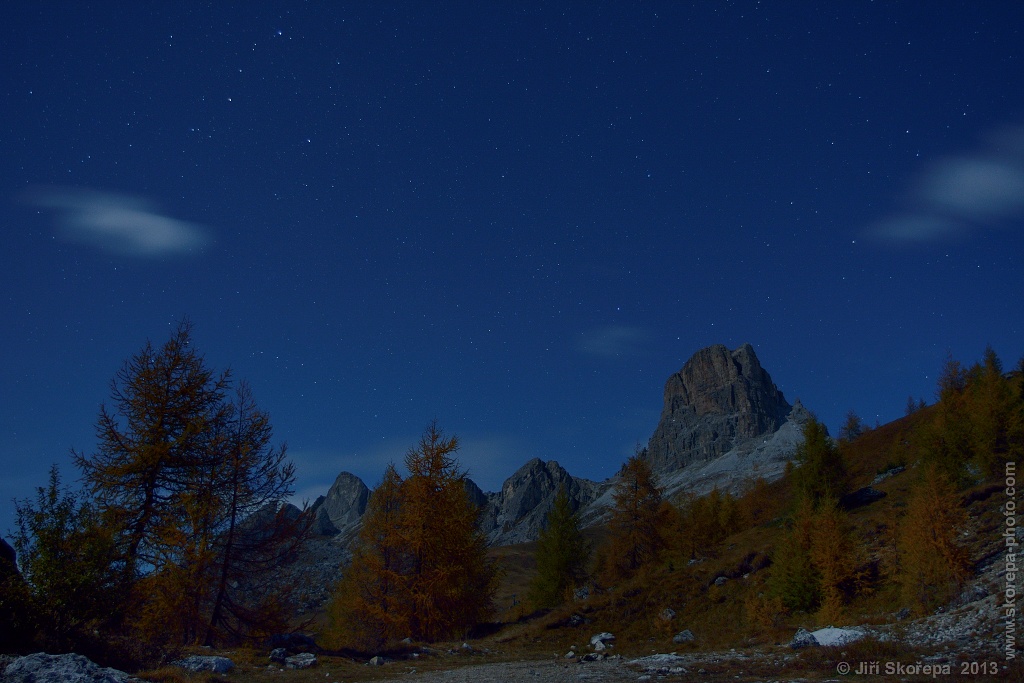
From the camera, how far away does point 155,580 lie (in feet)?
55.4

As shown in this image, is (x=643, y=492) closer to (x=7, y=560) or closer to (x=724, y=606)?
(x=724, y=606)

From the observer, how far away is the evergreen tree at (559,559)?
4828 centimetres

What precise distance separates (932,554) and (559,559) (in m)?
32.0

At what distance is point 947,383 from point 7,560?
98.3 m

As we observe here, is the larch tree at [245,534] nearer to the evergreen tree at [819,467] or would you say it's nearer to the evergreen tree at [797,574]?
the evergreen tree at [797,574]

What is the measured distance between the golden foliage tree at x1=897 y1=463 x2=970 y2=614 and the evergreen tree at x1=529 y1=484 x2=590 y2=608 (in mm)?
28978

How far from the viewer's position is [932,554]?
859 inches

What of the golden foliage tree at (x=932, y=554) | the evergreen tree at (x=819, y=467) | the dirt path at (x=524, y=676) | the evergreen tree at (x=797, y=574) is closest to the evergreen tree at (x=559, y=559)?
the evergreen tree at (x=797, y=574)

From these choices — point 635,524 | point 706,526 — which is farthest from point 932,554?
point 706,526

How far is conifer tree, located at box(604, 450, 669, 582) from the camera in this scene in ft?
151

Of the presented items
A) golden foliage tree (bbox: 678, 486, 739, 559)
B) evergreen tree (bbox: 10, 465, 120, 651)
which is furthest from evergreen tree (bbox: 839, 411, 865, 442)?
evergreen tree (bbox: 10, 465, 120, 651)

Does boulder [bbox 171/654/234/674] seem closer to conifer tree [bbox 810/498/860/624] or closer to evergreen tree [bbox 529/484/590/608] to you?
Result: conifer tree [bbox 810/498/860/624]

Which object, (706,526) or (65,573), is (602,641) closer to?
(65,573)

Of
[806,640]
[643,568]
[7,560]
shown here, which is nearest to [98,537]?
[7,560]
